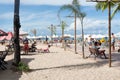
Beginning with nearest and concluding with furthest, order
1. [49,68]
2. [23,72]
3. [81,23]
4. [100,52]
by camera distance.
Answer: [23,72] < [49,68] < [100,52] < [81,23]

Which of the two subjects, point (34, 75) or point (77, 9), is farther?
point (77, 9)

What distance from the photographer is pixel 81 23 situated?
84.8ft

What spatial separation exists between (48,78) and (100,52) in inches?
372

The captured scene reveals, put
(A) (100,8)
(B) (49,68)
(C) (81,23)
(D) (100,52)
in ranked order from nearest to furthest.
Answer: (B) (49,68) → (D) (100,52) → (C) (81,23) → (A) (100,8)

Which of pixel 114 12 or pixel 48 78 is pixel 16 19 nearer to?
pixel 48 78

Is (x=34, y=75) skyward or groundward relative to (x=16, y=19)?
groundward

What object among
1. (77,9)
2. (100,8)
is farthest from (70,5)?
(100,8)

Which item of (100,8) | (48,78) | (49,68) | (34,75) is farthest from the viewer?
(100,8)

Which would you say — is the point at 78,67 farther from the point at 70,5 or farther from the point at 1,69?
the point at 70,5

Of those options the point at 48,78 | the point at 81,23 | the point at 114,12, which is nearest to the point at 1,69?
the point at 48,78

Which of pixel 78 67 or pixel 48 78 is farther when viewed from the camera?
pixel 78 67

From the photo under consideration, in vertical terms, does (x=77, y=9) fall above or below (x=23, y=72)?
above

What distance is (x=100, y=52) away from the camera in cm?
2342

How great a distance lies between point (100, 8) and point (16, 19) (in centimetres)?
1126
